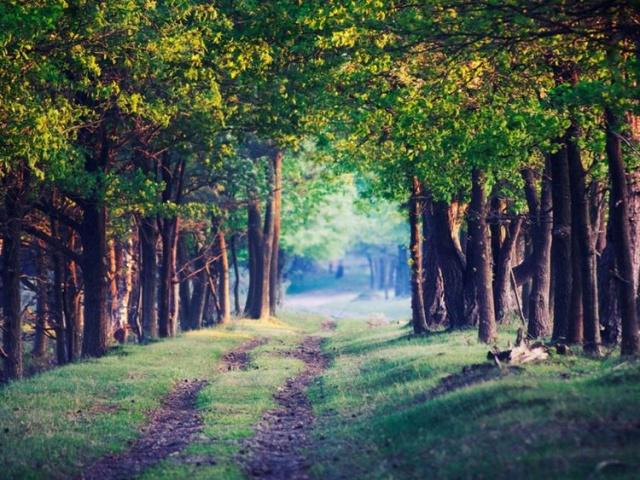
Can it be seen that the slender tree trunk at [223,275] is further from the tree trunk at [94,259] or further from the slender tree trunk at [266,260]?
the tree trunk at [94,259]

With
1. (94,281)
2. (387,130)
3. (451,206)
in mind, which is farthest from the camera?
(451,206)

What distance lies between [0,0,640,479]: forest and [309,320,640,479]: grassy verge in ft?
0.18

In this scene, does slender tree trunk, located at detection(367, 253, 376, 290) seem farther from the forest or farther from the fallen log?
the fallen log

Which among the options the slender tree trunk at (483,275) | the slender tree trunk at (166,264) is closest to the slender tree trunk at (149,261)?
the slender tree trunk at (166,264)

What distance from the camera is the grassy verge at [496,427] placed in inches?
428

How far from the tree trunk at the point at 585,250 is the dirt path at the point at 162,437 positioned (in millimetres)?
8355

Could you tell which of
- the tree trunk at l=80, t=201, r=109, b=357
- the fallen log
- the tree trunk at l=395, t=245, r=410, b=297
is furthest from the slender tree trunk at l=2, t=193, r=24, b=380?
the tree trunk at l=395, t=245, r=410, b=297

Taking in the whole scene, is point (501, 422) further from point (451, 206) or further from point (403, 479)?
point (451, 206)

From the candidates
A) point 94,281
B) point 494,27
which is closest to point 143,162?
point 94,281

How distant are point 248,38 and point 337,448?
11.0 meters

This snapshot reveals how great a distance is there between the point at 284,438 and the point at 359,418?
165 cm

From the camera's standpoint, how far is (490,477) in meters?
10.7

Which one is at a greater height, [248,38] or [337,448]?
[248,38]

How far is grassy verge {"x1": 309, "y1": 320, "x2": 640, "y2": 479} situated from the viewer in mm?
10875
